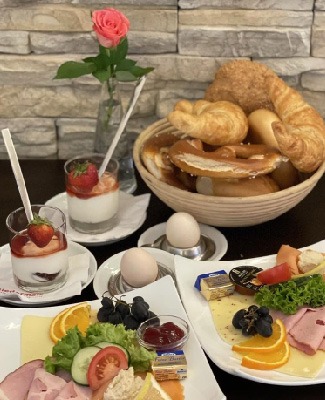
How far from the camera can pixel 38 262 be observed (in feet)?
4.21

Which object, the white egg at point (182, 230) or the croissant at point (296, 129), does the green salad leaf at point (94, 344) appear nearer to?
the white egg at point (182, 230)

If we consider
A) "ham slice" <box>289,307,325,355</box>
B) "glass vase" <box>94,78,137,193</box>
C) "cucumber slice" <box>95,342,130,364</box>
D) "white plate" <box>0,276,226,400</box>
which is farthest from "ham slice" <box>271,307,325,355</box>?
"glass vase" <box>94,78,137,193</box>

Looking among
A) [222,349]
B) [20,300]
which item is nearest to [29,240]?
[20,300]

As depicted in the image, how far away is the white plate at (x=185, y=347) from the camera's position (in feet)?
3.51

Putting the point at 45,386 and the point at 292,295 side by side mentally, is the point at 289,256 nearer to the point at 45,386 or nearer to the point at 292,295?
the point at 292,295

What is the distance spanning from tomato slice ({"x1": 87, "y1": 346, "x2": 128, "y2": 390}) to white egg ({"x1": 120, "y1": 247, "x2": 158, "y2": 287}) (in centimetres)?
24

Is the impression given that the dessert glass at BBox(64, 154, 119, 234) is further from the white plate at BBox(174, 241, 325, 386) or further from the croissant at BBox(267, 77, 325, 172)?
the croissant at BBox(267, 77, 325, 172)

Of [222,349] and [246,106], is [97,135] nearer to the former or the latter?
[246,106]

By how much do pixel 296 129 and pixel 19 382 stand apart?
0.69 metres

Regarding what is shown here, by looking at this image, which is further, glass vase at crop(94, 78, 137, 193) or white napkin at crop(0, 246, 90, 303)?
glass vase at crop(94, 78, 137, 193)

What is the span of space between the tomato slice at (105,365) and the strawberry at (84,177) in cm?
42

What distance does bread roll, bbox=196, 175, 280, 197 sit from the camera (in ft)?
4.61

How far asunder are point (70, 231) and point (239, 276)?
1.17 feet

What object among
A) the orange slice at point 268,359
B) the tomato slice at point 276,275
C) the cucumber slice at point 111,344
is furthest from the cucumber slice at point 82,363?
the tomato slice at point 276,275
